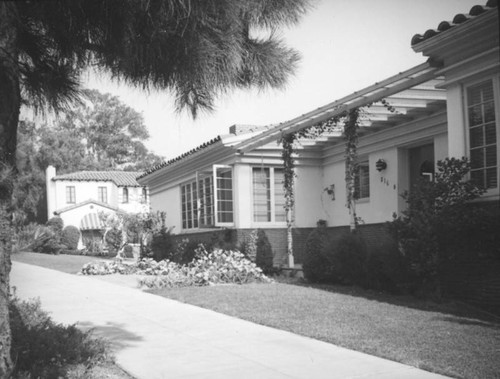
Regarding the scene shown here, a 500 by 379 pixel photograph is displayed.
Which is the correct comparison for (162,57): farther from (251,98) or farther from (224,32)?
(251,98)

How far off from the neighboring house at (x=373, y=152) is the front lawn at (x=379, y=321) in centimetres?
215

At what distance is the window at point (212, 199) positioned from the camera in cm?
1548

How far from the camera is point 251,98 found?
17.5ft

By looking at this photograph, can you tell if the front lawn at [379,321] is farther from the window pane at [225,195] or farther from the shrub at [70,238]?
the shrub at [70,238]

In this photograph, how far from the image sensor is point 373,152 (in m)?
13.8

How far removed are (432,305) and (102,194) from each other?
39386mm

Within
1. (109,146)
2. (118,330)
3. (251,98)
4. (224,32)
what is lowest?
(118,330)

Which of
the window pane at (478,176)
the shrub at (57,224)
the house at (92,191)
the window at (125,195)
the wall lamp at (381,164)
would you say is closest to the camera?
the window pane at (478,176)

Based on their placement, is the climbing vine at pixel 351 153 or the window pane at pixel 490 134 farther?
the climbing vine at pixel 351 153

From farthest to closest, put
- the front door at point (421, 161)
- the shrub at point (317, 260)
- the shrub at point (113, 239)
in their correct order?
1. the shrub at point (113, 239)
2. the front door at point (421, 161)
3. the shrub at point (317, 260)

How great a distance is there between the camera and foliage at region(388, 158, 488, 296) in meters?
7.89

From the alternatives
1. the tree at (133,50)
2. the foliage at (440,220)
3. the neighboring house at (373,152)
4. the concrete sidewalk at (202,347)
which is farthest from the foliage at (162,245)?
the tree at (133,50)

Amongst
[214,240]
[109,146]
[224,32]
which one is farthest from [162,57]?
[109,146]

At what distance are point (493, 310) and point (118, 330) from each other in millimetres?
5401
